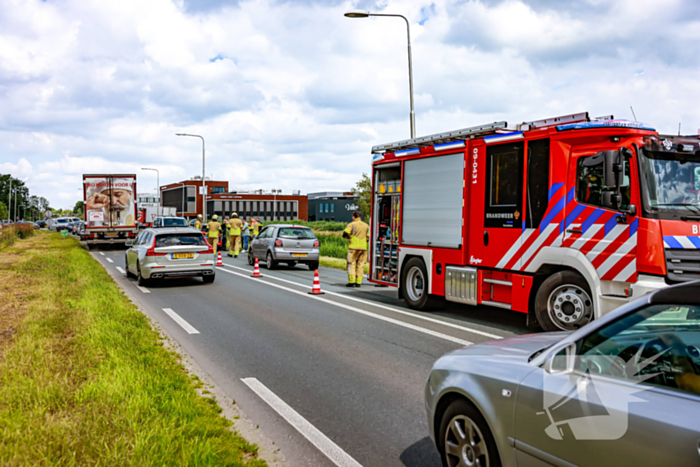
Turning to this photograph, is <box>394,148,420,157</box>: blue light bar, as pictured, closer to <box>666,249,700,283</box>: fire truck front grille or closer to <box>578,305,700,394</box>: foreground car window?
<box>666,249,700,283</box>: fire truck front grille

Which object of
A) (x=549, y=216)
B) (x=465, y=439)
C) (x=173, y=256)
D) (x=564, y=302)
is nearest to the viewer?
(x=465, y=439)

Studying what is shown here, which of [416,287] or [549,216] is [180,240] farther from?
[549,216]

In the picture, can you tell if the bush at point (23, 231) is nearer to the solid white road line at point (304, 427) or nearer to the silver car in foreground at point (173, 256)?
the silver car in foreground at point (173, 256)

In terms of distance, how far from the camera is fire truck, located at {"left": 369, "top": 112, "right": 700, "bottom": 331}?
23.3 feet

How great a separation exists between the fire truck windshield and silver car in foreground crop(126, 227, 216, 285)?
1091 centimetres

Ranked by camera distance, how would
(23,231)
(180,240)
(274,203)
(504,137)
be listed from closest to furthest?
(504,137) < (180,240) < (23,231) < (274,203)

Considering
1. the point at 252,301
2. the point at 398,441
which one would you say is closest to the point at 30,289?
the point at 252,301

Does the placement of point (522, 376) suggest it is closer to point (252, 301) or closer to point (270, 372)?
point (270, 372)

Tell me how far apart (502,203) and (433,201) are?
1.68 m

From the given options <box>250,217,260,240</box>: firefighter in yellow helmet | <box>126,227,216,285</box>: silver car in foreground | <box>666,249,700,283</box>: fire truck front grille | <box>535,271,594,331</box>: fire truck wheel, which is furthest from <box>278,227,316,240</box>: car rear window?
<box>666,249,700,283</box>: fire truck front grille

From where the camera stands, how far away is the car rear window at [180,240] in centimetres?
1473

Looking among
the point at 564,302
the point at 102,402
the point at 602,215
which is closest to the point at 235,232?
the point at 564,302

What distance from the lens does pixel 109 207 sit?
29531mm

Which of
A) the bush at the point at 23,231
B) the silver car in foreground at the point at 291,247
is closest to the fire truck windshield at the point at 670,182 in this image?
the silver car in foreground at the point at 291,247
